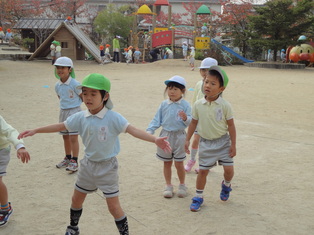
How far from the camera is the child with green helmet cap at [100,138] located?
3.00 m

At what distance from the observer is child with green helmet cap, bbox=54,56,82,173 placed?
5.02 m

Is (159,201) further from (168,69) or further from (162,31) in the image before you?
(162,31)

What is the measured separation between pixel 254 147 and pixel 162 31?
2178cm

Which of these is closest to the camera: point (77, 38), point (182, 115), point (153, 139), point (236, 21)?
point (153, 139)

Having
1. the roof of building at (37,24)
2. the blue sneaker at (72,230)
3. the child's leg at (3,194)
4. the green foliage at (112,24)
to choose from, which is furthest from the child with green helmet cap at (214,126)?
the green foliage at (112,24)

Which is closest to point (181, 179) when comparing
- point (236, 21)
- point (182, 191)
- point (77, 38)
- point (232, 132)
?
point (182, 191)

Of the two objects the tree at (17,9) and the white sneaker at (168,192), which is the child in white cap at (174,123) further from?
the tree at (17,9)

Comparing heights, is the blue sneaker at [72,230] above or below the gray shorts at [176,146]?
below

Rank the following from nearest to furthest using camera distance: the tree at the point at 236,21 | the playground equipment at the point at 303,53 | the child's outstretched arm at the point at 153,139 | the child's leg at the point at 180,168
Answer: the child's outstretched arm at the point at 153,139, the child's leg at the point at 180,168, the playground equipment at the point at 303,53, the tree at the point at 236,21

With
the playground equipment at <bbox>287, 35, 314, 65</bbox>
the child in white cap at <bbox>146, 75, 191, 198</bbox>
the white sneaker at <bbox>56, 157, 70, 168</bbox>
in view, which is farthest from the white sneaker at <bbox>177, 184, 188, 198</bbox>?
the playground equipment at <bbox>287, 35, 314, 65</bbox>

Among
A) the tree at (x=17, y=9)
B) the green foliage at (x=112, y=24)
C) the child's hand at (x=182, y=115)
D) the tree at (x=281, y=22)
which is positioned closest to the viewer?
the child's hand at (x=182, y=115)

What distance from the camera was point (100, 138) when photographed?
3027mm

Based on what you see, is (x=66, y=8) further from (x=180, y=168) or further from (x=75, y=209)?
(x=75, y=209)

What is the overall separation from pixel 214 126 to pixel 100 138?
1306 mm
